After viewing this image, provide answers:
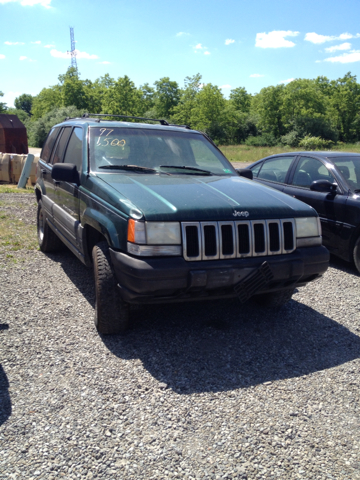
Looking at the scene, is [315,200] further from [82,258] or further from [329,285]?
[82,258]

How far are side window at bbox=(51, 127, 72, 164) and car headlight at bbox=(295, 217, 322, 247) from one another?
3197 mm

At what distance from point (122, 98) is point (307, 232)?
6454 cm

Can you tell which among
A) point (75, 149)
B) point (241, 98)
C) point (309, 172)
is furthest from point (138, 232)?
point (241, 98)

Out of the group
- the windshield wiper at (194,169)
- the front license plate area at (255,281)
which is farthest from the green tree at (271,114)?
the front license plate area at (255,281)

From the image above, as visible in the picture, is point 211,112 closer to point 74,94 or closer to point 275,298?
point 74,94

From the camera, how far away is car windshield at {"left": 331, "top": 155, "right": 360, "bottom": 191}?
6.07m

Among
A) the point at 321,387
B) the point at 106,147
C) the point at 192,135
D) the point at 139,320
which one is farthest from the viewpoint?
the point at 192,135

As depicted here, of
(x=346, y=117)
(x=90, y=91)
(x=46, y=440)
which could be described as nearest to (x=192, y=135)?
(x=46, y=440)

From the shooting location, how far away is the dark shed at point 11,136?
18.4 m

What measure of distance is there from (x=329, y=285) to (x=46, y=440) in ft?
13.3

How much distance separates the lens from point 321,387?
310 cm

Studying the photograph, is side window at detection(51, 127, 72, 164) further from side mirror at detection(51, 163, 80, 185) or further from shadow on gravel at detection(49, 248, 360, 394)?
shadow on gravel at detection(49, 248, 360, 394)

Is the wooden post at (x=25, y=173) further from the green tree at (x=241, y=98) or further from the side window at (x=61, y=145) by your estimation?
the green tree at (x=241, y=98)

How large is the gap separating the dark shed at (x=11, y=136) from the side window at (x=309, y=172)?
50.2 feet
